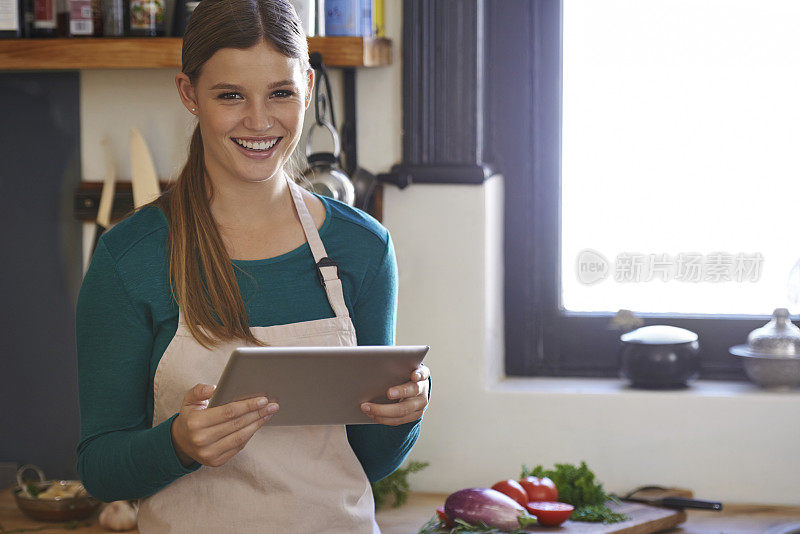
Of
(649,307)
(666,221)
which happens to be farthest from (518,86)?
(649,307)

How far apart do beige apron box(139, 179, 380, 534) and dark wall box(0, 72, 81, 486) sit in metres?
0.86

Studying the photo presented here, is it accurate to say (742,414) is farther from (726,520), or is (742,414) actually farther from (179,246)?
(179,246)

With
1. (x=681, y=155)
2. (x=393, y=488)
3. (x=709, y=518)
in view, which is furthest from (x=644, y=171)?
(x=393, y=488)

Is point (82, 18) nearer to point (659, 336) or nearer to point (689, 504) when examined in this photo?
point (659, 336)

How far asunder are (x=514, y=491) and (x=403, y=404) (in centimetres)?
58

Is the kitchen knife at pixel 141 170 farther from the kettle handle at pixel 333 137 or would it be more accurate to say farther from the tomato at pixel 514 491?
the tomato at pixel 514 491

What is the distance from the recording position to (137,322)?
111cm

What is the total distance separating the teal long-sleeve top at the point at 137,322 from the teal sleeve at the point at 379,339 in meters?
0.03

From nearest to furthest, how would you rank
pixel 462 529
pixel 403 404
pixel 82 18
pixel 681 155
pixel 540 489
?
pixel 403 404, pixel 462 529, pixel 540 489, pixel 82 18, pixel 681 155

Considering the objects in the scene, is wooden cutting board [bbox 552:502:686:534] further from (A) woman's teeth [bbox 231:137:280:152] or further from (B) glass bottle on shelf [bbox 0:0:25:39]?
(B) glass bottle on shelf [bbox 0:0:25:39]

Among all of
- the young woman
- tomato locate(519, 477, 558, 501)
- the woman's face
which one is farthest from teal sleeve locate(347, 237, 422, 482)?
tomato locate(519, 477, 558, 501)

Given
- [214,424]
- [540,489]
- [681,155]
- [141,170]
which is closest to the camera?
[214,424]

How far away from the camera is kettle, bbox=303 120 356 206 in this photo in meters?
1.69

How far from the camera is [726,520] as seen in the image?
1680 mm
